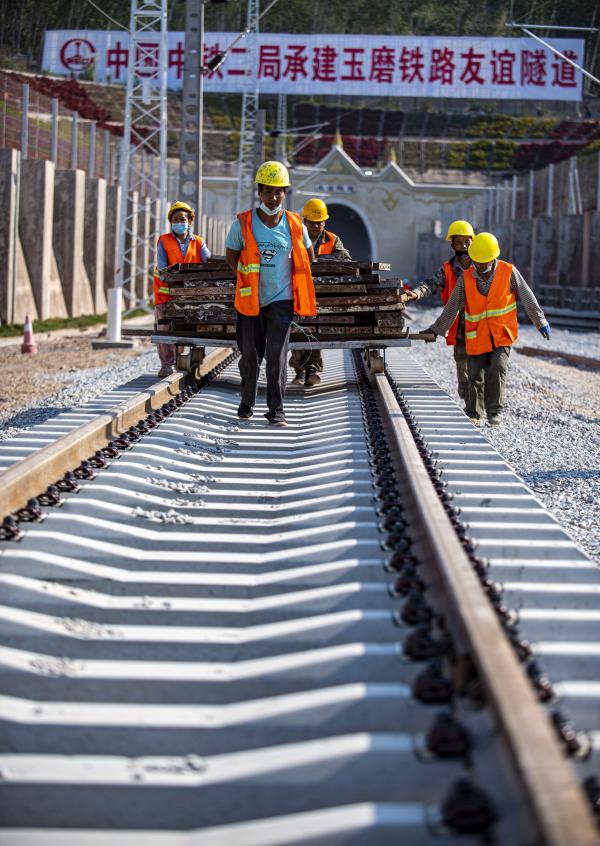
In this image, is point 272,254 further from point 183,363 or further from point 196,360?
point 196,360

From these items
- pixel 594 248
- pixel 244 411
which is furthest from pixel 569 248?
pixel 244 411

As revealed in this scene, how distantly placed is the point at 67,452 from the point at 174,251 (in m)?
6.20

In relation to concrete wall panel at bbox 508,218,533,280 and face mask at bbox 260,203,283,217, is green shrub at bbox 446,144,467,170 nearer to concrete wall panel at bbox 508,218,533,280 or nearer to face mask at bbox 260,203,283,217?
concrete wall panel at bbox 508,218,533,280

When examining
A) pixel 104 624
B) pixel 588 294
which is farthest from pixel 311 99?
pixel 104 624

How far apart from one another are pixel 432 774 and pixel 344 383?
8682mm

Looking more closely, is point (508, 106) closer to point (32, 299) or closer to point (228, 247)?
point (32, 299)

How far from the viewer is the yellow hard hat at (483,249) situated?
9.78m

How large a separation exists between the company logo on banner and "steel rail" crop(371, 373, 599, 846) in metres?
64.4

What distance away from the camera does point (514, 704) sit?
8.97 feet

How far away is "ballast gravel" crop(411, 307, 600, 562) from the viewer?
23.1 ft

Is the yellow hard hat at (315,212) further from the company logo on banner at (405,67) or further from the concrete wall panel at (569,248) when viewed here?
the company logo on banner at (405,67)

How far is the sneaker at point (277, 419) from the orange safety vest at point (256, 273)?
731mm

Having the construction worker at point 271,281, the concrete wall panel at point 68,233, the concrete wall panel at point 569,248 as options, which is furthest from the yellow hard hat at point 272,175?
the concrete wall panel at point 569,248

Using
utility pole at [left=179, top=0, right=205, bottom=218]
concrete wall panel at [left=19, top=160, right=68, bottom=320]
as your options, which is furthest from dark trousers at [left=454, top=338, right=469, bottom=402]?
concrete wall panel at [left=19, top=160, right=68, bottom=320]
